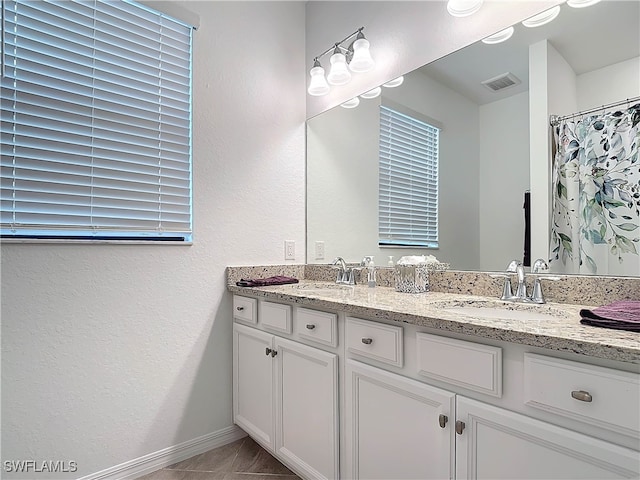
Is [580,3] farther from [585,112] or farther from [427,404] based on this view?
[427,404]

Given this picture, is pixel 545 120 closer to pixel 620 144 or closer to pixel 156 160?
pixel 620 144

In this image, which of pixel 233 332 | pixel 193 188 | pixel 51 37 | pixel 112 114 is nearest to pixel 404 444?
pixel 233 332

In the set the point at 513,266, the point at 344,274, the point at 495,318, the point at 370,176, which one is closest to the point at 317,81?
the point at 370,176

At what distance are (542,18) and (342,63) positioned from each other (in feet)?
3.21

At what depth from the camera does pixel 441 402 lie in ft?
3.46

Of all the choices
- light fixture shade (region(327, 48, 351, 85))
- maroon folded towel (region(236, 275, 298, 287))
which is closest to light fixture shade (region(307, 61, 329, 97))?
light fixture shade (region(327, 48, 351, 85))

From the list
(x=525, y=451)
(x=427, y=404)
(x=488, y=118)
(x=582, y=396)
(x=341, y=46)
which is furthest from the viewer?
(x=341, y=46)

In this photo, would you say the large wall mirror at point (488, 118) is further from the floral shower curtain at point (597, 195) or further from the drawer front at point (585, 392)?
the drawer front at point (585, 392)

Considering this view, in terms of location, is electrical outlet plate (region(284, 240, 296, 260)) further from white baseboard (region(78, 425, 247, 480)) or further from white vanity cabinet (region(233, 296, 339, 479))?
white baseboard (region(78, 425, 247, 480))

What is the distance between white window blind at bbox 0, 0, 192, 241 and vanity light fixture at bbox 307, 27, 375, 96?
0.71 meters

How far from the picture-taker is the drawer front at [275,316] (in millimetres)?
1629

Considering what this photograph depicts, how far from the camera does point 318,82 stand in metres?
2.19

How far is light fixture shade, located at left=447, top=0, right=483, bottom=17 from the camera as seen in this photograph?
5.04ft

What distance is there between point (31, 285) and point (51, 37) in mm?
1023
